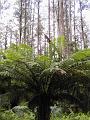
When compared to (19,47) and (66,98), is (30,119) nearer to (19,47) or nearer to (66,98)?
(66,98)

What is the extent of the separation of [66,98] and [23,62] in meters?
1.20

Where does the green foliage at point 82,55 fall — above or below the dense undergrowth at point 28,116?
above

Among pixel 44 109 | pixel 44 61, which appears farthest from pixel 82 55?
pixel 44 109

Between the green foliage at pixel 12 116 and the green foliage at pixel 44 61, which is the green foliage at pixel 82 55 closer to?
the green foliage at pixel 44 61

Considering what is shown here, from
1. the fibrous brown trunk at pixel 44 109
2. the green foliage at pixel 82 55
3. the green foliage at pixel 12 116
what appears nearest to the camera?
the green foliage at pixel 82 55

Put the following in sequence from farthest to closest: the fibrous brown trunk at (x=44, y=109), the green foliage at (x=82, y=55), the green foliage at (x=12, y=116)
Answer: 1. the green foliage at (x=12, y=116)
2. the fibrous brown trunk at (x=44, y=109)
3. the green foliage at (x=82, y=55)

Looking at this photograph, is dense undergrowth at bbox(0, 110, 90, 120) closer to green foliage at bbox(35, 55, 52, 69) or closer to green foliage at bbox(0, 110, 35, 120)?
green foliage at bbox(0, 110, 35, 120)

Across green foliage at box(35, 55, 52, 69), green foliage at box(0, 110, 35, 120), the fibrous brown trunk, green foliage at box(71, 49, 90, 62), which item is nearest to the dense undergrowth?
green foliage at box(0, 110, 35, 120)

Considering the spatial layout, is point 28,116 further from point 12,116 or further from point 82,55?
point 82,55

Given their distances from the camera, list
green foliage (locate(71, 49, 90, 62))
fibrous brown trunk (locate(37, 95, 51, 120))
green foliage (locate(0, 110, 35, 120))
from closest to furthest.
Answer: green foliage (locate(71, 49, 90, 62)), fibrous brown trunk (locate(37, 95, 51, 120)), green foliage (locate(0, 110, 35, 120))

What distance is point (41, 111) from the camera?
18.7ft

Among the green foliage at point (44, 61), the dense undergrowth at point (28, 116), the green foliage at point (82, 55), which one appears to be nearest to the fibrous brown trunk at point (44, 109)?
the green foliage at point (44, 61)

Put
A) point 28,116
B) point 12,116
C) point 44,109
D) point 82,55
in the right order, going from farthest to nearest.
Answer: point 28,116
point 12,116
point 44,109
point 82,55

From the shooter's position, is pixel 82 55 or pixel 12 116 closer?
pixel 82 55
